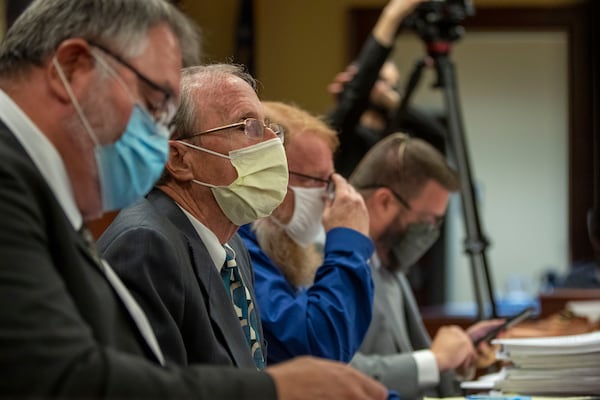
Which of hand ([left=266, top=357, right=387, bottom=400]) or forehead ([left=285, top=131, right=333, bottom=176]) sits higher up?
hand ([left=266, top=357, right=387, bottom=400])

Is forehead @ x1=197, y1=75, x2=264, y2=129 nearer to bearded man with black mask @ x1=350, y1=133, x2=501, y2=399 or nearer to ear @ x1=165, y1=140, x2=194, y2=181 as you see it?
ear @ x1=165, y1=140, x2=194, y2=181

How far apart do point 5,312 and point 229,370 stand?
223 mm

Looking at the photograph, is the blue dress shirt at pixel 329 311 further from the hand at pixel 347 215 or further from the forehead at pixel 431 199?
the forehead at pixel 431 199

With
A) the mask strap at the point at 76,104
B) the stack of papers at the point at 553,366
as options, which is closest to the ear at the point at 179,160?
the mask strap at the point at 76,104

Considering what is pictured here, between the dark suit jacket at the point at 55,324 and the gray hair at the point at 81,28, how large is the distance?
0.27ft

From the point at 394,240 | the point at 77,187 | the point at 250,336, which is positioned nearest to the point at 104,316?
the point at 77,187

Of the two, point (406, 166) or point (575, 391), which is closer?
point (575, 391)

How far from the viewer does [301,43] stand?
6379 millimetres

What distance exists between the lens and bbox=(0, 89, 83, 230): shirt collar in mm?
1055

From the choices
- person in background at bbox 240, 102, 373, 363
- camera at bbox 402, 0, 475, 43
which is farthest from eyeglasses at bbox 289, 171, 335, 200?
camera at bbox 402, 0, 475, 43

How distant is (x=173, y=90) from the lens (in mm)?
1131

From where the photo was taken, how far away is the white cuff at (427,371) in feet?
7.39

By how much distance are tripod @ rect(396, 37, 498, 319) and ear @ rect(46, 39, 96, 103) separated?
173 centimetres

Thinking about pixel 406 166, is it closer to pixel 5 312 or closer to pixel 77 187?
pixel 77 187
